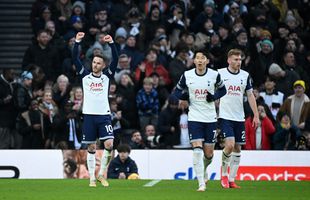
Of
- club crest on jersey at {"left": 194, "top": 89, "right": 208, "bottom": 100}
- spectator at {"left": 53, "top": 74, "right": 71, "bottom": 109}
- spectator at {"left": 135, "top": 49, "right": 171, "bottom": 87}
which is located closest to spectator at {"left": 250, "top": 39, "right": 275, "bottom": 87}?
spectator at {"left": 135, "top": 49, "right": 171, "bottom": 87}

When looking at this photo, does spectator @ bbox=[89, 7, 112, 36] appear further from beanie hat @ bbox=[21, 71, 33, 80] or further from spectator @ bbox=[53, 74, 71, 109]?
spectator @ bbox=[53, 74, 71, 109]

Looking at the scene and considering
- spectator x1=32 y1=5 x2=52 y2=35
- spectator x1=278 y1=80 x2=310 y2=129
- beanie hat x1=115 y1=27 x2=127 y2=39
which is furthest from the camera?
spectator x1=32 y1=5 x2=52 y2=35

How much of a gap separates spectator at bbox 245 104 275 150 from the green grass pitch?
3.41 m

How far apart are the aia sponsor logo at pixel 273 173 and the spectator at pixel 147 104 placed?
9.58 feet

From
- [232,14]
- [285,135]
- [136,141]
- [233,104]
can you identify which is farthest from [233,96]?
[232,14]

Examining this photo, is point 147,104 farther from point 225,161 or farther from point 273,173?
point 225,161

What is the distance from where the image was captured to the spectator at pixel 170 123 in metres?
25.3

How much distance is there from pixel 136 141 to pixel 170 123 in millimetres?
1044

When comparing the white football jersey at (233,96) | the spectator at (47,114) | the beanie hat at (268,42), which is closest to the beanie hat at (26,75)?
the spectator at (47,114)

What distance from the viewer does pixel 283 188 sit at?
63.5ft

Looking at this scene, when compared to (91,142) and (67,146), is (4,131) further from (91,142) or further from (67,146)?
(91,142)

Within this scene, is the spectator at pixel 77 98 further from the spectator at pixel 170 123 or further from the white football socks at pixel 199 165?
the white football socks at pixel 199 165

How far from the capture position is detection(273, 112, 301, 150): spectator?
2456 centimetres

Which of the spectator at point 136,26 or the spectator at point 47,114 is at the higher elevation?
the spectator at point 136,26
